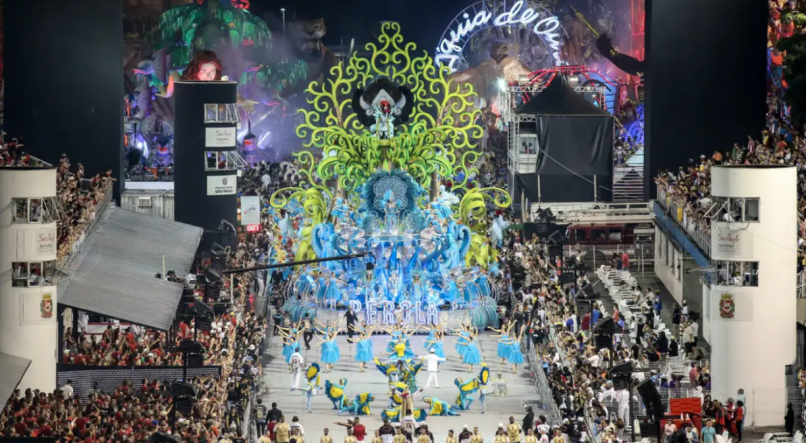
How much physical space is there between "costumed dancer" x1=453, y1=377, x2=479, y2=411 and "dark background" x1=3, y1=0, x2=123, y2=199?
19.5 m

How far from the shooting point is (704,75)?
62.9m

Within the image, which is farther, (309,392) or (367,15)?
(367,15)

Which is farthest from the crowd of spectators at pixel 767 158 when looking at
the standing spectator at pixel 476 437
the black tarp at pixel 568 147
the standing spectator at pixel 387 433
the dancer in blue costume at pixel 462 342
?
the standing spectator at pixel 387 433

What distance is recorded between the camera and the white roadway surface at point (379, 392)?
4553 centimetres

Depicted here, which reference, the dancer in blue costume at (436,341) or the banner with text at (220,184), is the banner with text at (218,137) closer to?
the banner with text at (220,184)

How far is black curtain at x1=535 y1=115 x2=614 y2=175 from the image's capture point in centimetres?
6981

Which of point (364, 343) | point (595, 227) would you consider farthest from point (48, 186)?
point (595, 227)

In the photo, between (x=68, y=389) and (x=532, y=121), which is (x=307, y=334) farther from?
(x=532, y=121)

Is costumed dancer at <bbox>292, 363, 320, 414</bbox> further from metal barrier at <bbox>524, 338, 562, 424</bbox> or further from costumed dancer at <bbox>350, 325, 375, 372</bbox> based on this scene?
metal barrier at <bbox>524, 338, 562, 424</bbox>

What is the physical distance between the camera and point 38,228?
43.9m

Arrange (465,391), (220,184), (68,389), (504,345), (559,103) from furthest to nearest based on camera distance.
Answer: (559,103) < (220,184) < (504,345) < (465,391) < (68,389)

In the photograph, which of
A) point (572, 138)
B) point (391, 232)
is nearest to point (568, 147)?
point (572, 138)

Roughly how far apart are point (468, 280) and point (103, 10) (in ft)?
50.4

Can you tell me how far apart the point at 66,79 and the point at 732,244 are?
25.6 m
